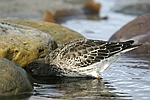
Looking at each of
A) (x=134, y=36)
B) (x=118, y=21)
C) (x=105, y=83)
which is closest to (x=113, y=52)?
(x=105, y=83)

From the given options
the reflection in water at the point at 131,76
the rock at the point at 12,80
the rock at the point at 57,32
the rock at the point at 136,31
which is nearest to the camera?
the rock at the point at 12,80

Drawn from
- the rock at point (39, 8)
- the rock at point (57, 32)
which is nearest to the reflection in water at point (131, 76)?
the rock at point (57, 32)

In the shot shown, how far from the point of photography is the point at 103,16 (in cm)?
1731

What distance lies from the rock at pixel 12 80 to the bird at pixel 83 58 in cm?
130

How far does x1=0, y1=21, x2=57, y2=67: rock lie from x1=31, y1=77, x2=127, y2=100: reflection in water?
55 centimetres

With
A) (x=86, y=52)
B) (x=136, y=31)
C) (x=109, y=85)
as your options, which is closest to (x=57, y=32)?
(x=86, y=52)

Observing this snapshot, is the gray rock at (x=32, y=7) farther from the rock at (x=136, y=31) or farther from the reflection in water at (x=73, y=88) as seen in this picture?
the reflection in water at (x=73, y=88)

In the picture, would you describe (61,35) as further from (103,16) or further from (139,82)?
(103,16)

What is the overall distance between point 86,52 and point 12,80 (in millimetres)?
2004

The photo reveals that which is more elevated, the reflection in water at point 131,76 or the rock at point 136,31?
the rock at point 136,31

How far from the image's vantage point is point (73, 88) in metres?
8.38

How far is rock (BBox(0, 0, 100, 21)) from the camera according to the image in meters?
16.8

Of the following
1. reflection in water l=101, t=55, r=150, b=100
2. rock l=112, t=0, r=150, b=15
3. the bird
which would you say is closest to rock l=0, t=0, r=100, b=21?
rock l=112, t=0, r=150, b=15

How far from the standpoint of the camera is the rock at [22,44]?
898 centimetres
